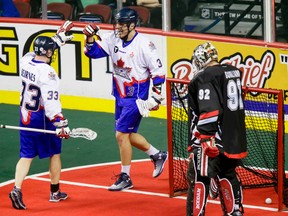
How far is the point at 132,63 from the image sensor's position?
11289 millimetres

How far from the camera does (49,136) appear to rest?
35.3 feet

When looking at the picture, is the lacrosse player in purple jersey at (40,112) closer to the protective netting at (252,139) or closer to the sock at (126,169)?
the sock at (126,169)

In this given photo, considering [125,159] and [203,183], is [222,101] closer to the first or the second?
[203,183]

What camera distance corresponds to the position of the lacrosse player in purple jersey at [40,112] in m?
10.4

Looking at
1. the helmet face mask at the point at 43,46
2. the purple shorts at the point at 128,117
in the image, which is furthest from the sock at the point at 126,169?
the helmet face mask at the point at 43,46

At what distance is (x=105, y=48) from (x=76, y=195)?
161cm

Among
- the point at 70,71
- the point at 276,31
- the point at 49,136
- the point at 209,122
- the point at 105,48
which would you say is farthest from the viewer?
the point at 70,71

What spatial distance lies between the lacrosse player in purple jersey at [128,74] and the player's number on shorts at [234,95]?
1781 millimetres

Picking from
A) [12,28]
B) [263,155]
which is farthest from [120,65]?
[12,28]

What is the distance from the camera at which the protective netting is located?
10969mm

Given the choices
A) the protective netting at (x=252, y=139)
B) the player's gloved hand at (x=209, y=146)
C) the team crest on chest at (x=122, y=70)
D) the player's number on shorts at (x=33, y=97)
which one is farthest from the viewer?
the team crest on chest at (x=122, y=70)

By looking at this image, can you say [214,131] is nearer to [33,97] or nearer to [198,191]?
[198,191]

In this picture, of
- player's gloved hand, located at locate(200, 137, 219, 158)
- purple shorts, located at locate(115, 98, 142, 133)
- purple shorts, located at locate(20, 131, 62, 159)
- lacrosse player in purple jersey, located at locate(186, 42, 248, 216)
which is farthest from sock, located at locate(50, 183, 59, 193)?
player's gloved hand, located at locate(200, 137, 219, 158)

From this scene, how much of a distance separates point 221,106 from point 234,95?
0.16m
